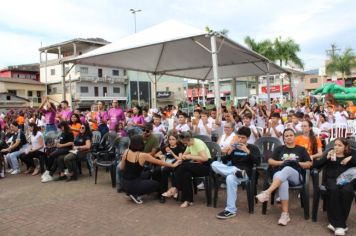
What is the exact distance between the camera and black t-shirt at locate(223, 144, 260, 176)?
510 cm

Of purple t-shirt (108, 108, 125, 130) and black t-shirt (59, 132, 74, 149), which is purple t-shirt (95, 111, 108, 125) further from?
black t-shirt (59, 132, 74, 149)

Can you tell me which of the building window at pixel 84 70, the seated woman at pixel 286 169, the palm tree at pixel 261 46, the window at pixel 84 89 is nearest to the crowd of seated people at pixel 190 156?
the seated woman at pixel 286 169

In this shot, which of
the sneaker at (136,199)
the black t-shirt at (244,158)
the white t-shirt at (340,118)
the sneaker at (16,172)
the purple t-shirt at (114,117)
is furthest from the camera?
the purple t-shirt at (114,117)

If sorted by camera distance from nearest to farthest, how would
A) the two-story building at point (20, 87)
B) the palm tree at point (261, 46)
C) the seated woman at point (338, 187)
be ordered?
the seated woman at point (338, 187) → the palm tree at point (261, 46) → the two-story building at point (20, 87)

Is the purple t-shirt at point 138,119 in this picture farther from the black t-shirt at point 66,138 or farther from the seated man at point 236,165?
the seated man at point 236,165

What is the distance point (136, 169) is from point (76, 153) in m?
2.56

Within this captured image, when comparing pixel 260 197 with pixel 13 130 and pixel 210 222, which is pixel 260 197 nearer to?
pixel 210 222

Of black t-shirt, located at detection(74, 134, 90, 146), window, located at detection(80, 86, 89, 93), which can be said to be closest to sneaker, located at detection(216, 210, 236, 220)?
black t-shirt, located at detection(74, 134, 90, 146)

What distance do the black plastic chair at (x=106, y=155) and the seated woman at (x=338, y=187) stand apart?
155 inches

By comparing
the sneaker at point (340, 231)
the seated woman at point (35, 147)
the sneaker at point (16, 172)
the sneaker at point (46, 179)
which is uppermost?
the seated woman at point (35, 147)

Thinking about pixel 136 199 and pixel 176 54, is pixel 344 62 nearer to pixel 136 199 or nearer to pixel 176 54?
pixel 176 54

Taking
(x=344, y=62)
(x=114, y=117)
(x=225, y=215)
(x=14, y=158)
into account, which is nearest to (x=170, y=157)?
(x=225, y=215)

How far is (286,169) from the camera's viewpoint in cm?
439

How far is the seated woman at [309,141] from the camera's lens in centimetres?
527
